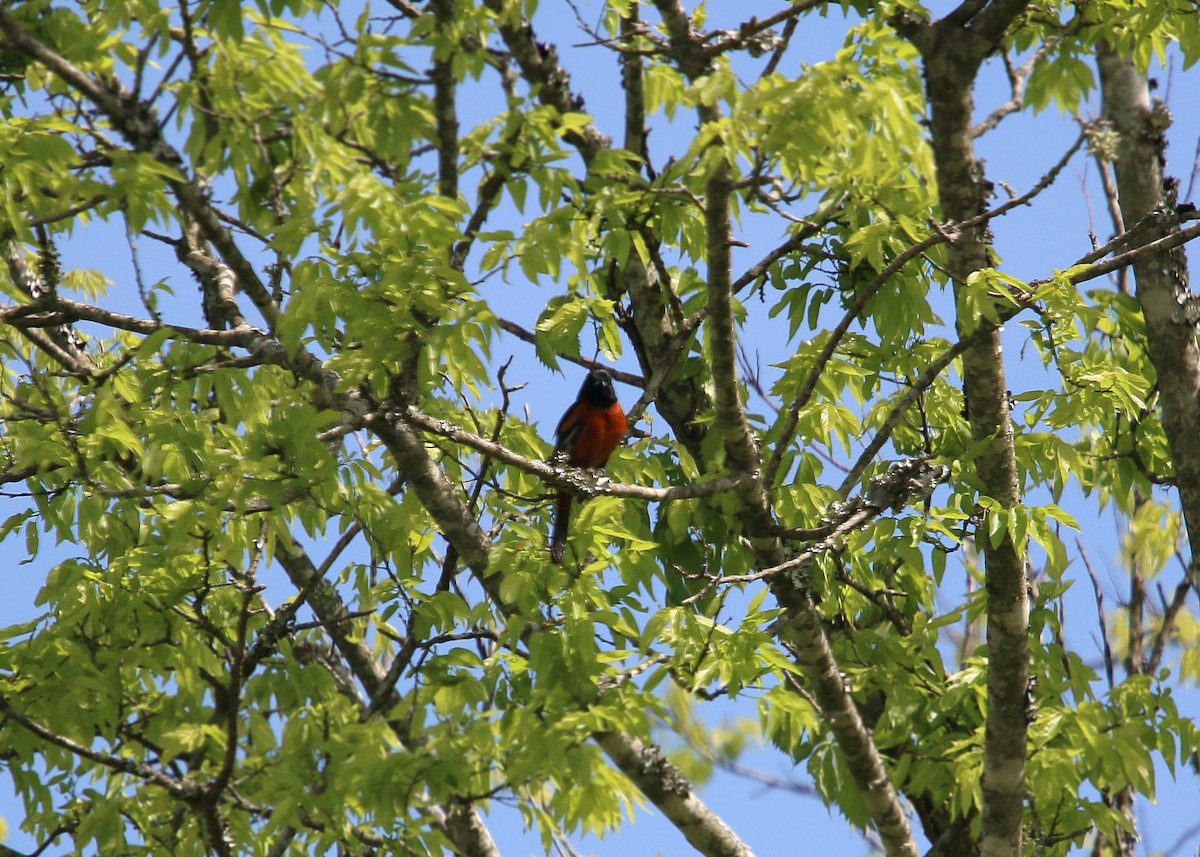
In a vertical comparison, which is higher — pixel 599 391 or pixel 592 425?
pixel 599 391

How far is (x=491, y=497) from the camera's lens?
556cm

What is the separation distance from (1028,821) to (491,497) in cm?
302

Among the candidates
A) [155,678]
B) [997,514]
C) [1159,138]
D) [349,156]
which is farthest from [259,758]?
[1159,138]

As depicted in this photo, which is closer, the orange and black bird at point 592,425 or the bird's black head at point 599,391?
the orange and black bird at point 592,425

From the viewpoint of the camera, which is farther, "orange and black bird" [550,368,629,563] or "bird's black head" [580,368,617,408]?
"bird's black head" [580,368,617,408]

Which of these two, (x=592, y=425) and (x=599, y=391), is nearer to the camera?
(x=592, y=425)

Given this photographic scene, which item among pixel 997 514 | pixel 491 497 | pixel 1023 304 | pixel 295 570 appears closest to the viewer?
pixel 1023 304

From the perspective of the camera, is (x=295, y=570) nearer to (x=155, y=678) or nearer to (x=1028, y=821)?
(x=155, y=678)

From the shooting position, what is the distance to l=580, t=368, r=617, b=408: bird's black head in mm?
7363

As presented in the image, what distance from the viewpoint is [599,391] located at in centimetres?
741

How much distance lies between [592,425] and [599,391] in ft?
1.07

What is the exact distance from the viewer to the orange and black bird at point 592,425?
7.10 metres

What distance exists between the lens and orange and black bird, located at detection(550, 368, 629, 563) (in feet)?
23.3

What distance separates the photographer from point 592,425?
717cm
